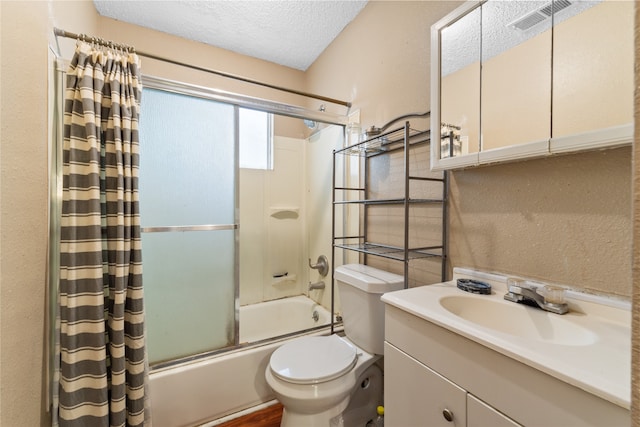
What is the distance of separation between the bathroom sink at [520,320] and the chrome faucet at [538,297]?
2 cm

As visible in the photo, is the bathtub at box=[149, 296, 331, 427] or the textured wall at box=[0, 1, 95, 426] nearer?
the textured wall at box=[0, 1, 95, 426]

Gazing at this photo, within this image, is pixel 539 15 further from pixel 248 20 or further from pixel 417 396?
pixel 248 20

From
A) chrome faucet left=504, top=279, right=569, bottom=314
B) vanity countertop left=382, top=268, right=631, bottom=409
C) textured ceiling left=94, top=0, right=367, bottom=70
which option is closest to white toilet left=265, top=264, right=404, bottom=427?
vanity countertop left=382, top=268, right=631, bottom=409

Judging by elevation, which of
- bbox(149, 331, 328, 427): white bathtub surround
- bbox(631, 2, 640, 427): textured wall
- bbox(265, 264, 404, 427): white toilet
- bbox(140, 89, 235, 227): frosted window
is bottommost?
bbox(149, 331, 328, 427): white bathtub surround

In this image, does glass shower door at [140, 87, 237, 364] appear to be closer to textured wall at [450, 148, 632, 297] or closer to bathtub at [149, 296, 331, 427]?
bathtub at [149, 296, 331, 427]

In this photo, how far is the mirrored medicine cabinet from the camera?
712mm

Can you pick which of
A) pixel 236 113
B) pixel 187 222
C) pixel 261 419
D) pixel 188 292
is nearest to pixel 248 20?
pixel 236 113

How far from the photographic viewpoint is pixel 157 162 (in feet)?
4.79

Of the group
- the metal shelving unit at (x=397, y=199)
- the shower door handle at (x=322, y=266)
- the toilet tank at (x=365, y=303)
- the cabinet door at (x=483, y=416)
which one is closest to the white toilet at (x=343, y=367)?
the toilet tank at (x=365, y=303)

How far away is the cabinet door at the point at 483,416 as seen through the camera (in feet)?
1.93

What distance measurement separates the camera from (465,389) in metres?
0.67

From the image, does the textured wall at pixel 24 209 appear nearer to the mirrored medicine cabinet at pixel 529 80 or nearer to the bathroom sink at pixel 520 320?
the bathroom sink at pixel 520 320

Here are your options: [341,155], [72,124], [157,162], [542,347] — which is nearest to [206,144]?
[157,162]

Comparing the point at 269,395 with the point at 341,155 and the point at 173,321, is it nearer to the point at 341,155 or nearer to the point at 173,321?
the point at 173,321
